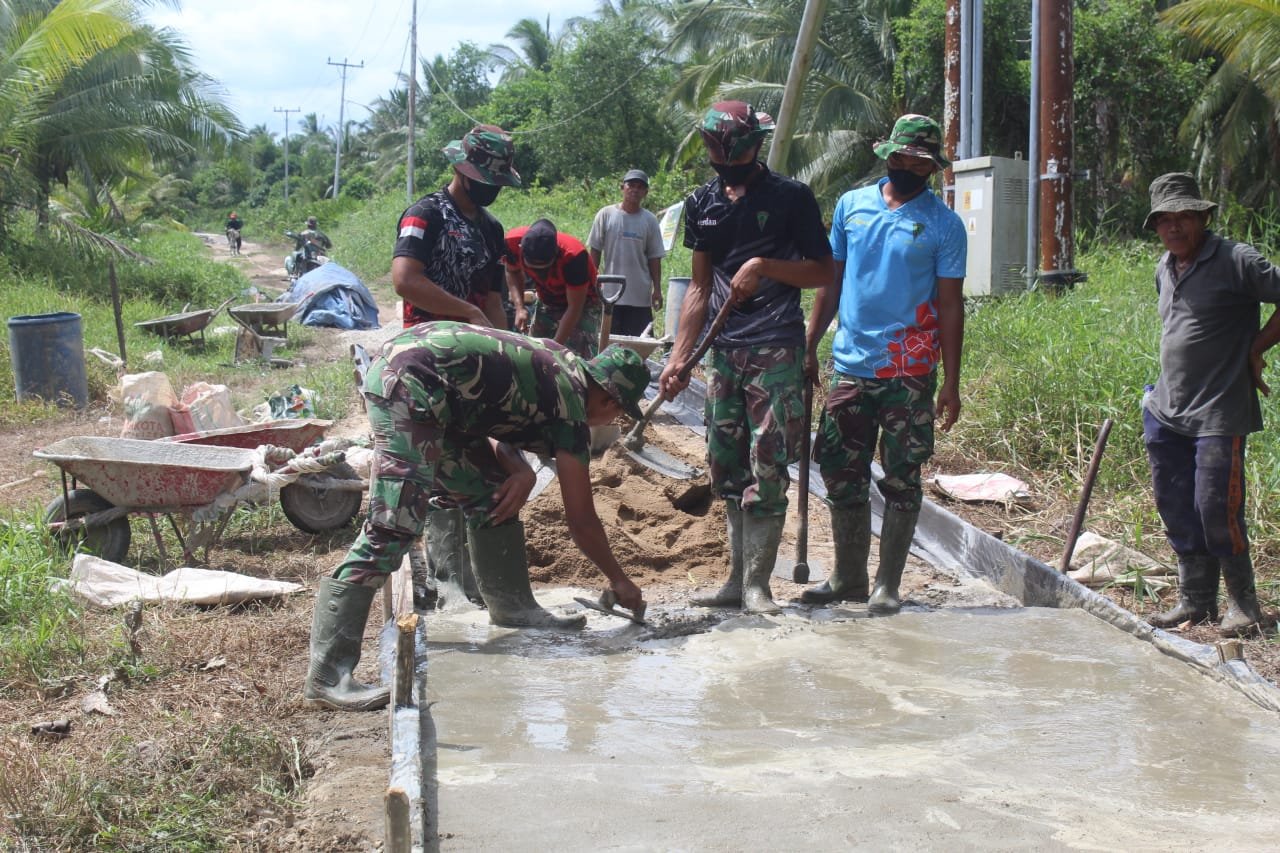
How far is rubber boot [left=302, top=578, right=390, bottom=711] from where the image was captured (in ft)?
12.1

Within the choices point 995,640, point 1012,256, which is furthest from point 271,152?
point 995,640

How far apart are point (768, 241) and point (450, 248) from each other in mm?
1390

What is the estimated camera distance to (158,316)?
1634cm

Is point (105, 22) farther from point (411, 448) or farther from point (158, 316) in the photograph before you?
point (411, 448)

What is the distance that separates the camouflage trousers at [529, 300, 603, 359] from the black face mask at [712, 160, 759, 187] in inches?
124

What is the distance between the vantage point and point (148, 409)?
24.5 feet

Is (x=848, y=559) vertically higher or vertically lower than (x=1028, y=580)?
higher

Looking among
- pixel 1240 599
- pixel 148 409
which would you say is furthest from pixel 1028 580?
pixel 148 409

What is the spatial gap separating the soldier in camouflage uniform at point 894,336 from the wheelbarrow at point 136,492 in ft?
9.69

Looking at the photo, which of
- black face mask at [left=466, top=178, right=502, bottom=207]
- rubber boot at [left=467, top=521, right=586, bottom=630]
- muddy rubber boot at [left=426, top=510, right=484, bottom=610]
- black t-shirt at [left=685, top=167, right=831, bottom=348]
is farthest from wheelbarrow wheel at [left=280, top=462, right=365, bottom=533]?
black t-shirt at [left=685, top=167, right=831, bottom=348]

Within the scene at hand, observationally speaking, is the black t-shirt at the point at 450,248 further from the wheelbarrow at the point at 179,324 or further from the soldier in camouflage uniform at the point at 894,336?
the wheelbarrow at the point at 179,324

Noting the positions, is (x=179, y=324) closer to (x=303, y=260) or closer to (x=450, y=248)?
(x=303, y=260)

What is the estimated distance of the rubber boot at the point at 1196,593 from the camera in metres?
4.65

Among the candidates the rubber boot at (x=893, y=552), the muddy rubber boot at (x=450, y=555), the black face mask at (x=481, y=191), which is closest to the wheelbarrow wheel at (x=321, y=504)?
the muddy rubber boot at (x=450, y=555)
